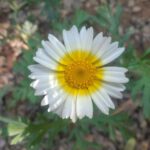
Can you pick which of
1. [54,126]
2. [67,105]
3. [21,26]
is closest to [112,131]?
[54,126]

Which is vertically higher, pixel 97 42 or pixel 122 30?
pixel 122 30

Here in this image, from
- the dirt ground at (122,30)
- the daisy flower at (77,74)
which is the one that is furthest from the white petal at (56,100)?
the dirt ground at (122,30)

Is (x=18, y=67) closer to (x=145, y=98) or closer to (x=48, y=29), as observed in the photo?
(x=145, y=98)

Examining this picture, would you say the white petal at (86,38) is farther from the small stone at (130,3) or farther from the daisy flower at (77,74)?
the small stone at (130,3)

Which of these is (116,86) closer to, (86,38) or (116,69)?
(116,69)

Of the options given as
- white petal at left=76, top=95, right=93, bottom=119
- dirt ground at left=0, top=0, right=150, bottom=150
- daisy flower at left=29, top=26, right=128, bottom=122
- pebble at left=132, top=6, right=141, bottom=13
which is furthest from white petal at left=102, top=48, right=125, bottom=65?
pebble at left=132, top=6, right=141, bottom=13

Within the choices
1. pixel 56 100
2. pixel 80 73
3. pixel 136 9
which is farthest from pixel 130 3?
pixel 56 100

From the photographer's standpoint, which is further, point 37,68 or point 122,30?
point 122,30
